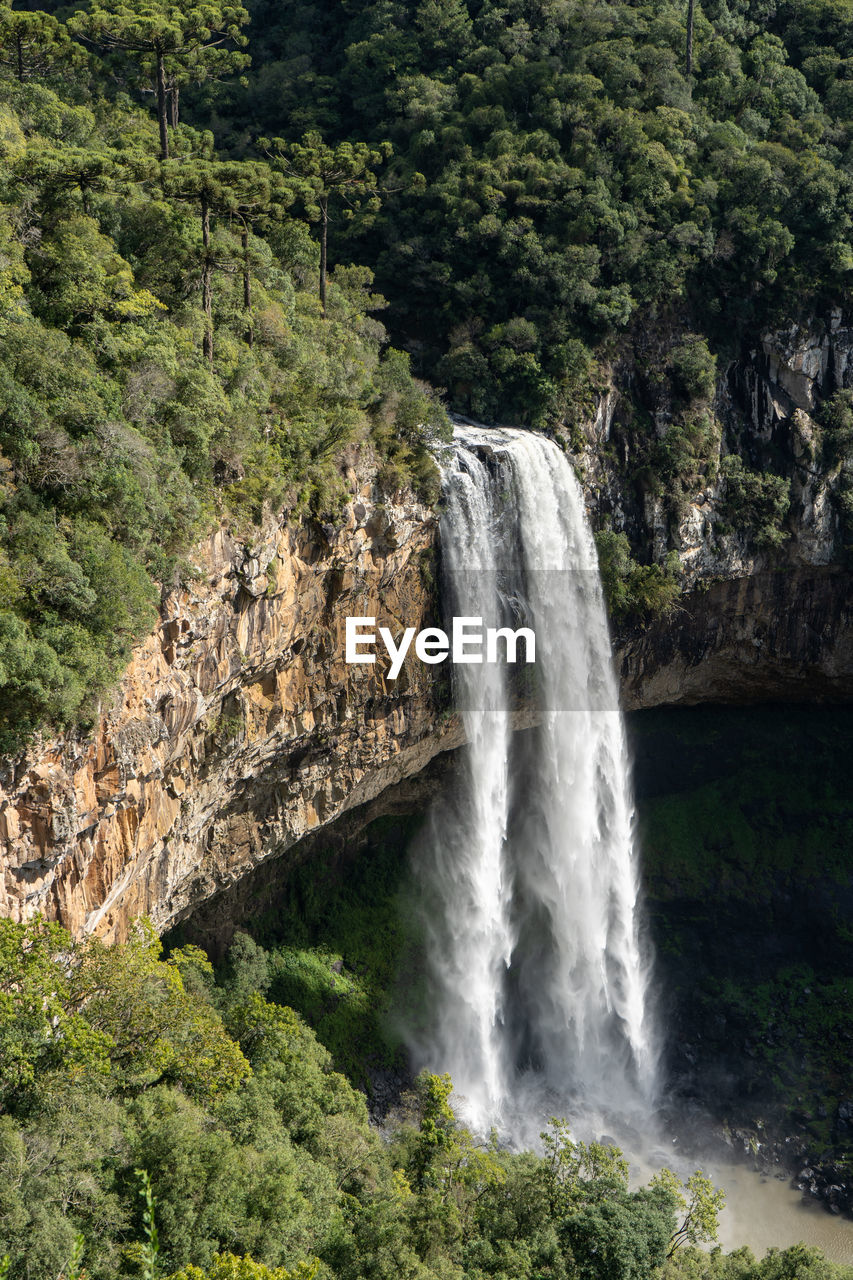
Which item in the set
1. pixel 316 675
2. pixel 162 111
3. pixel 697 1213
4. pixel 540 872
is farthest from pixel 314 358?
pixel 697 1213

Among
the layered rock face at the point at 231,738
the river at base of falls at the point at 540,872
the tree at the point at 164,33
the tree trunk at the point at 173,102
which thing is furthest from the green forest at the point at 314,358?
the river at base of falls at the point at 540,872

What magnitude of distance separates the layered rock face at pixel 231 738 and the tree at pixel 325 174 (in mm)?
8110

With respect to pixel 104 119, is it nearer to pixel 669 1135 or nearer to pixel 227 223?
pixel 227 223

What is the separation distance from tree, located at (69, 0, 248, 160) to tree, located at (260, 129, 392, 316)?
108 inches

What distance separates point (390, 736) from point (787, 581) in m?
14.6

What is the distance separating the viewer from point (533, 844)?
99.2ft

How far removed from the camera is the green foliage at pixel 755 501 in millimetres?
31703

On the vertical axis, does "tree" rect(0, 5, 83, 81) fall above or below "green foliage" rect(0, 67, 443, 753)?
above

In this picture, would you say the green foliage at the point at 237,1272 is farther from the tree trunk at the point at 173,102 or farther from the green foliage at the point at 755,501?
the tree trunk at the point at 173,102

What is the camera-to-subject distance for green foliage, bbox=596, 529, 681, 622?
96.0 feet

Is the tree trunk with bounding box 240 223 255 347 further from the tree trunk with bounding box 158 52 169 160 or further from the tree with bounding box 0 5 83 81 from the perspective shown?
the tree with bounding box 0 5 83 81

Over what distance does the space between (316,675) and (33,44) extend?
59.3ft

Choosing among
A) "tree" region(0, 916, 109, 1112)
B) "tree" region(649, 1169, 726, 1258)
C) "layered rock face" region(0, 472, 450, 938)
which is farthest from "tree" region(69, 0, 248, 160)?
"tree" region(649, 1169, 726, 1258)

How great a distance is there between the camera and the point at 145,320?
63.6 feet
